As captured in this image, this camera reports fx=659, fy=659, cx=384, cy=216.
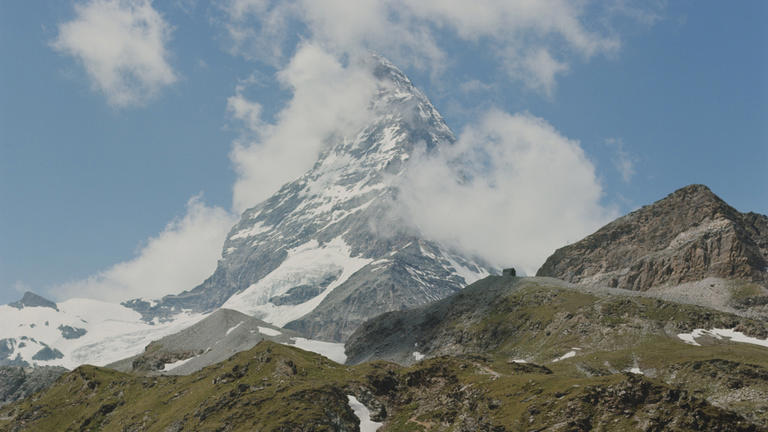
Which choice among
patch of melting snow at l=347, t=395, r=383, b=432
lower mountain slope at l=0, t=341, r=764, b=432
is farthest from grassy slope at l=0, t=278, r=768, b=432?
patch of melting snow at l=347, t=395, r=383, b=432

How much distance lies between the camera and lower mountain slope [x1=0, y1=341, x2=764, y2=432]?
103 m

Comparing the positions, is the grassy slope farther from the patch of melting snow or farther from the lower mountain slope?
the patch of melting snow

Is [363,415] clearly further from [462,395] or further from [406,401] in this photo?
[462,395]

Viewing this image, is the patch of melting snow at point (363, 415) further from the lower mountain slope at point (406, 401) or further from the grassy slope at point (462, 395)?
the grassy slope at point (462, 395)

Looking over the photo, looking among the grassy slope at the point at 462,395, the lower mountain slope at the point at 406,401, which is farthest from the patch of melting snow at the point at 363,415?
the grassy slope at the point at 462,395

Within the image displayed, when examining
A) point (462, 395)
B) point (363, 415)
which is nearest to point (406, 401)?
point (363, 415)

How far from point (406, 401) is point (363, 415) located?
12.4 meters

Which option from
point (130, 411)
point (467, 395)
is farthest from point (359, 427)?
point (130, 411)

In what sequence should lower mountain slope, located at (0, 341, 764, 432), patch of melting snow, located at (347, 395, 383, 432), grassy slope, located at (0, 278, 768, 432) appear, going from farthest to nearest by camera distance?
patch of melting snow, located at (347, 395, 383, 432), grassy slope, located at (0, 278, 768, 432), lower mountain slope, located at (0, 341, 764, 432)

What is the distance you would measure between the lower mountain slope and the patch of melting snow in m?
1.33

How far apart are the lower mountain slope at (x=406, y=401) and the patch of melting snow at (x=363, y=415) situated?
1327 millimetres

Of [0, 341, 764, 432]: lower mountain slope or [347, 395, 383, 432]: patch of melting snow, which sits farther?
[347, 395, 383, 432]: patch of melting snow

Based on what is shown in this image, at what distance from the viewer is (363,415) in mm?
143875

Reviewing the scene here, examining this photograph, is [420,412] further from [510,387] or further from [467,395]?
[510,387]
